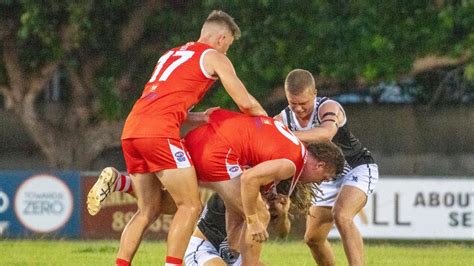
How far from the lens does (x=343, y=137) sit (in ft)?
39.9

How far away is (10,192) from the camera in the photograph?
20.4m

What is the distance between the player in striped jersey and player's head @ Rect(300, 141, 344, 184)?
93 cm

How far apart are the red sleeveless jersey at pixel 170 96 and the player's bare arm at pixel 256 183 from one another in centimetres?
94

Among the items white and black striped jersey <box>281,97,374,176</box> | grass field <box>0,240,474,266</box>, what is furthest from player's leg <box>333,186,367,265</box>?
grass field <box>0,240,474,266</box>

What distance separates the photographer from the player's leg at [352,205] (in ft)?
38.6

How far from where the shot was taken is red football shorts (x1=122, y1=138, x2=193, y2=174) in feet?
33.8

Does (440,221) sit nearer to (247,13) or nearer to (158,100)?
(247,13)

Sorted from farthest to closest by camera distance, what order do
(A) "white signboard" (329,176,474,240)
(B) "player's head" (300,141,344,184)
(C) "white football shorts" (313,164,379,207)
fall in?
1. (A) "white signboard" (329,176,474,240)
2. (C) "white football shorts" (313,164,379,207)
3. (B) "player's head" (300,141,344,184)

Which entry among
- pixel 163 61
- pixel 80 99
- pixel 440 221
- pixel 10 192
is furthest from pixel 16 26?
pixel 163 61

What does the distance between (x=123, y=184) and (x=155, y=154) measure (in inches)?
31.3

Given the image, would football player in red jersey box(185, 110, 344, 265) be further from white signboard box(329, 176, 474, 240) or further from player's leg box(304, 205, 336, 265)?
white signboard box(329, 176, 474, 240)

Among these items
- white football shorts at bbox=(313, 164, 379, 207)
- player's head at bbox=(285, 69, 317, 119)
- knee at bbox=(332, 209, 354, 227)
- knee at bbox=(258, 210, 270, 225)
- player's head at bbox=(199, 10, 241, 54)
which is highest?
player's head at bbox=(199, 10, 241, 54)

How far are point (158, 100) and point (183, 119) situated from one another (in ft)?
0.91

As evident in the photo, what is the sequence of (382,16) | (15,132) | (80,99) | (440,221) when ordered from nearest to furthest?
1. (440,221)
2. (382,16)
3. (80,99)
4. (15,132)
